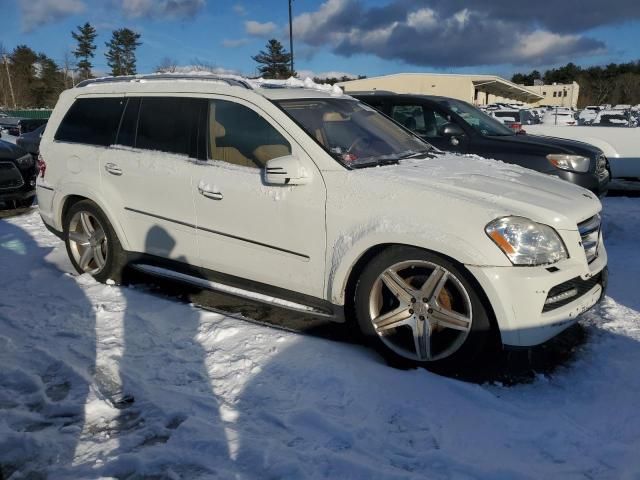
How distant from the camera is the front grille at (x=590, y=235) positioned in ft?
11.2

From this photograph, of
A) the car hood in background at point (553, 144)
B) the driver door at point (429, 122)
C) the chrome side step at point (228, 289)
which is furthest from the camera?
the driver door at point (429, 122)

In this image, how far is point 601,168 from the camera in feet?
24.1

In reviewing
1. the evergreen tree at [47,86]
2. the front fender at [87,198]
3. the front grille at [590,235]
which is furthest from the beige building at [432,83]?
the front grille at [590,235]

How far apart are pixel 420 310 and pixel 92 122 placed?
139 inches

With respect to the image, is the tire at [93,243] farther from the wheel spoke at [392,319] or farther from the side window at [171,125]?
the wheel spoke at [392,319]

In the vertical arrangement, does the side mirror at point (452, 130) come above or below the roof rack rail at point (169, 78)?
below

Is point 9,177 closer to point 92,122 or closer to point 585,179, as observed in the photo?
point 92,122

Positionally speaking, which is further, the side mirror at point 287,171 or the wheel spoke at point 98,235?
the wheel spoke at point 98,235

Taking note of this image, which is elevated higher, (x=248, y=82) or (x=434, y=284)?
(x=248, y=82)

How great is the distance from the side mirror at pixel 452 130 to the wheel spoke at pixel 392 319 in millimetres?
4367

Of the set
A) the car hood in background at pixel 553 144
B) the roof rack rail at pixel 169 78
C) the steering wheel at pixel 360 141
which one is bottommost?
the car hood in background at pixel 553 144

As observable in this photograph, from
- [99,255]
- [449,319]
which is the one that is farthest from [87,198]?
[449,319]

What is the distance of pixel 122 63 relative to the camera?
218 ft

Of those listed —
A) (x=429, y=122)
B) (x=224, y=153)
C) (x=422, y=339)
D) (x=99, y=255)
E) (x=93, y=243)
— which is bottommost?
(x=422, y=339)
